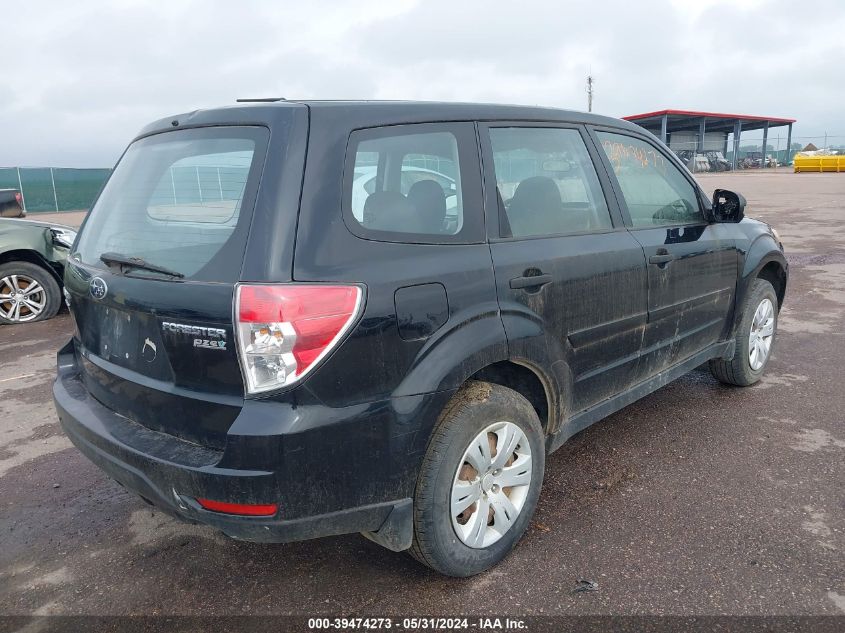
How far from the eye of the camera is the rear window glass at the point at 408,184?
7.32 ft

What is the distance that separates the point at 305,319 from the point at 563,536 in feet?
5.16

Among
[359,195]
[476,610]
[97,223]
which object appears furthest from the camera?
[97,223]

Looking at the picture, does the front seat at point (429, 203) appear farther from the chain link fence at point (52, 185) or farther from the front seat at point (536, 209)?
the chain link fence at point (52, 185)

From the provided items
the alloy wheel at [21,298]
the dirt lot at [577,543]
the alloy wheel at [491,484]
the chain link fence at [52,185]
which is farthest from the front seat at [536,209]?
the chain link fence at [52,185]

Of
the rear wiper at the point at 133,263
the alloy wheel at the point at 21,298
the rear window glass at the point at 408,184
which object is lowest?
the alloy wheel at the point at 21,298

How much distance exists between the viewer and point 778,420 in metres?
3.96

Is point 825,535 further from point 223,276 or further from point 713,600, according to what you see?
point 223,276

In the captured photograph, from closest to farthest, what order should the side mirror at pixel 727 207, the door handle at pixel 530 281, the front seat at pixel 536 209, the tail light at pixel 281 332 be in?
the tail light at pixel 281 332, the door handle at pixel 530 281, the front seat at pixel 536 209, the side mirror at pixel 727 207

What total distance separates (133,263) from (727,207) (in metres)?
3.26

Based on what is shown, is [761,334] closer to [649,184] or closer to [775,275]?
[775,275]

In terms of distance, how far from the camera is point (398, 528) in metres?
2.25

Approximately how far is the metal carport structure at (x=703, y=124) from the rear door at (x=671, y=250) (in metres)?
45.7

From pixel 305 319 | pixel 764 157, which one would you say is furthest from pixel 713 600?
pixel 764 157

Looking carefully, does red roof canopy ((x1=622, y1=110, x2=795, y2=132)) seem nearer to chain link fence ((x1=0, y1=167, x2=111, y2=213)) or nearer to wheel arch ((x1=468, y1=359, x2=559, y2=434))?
chain link fence ((x1=0, y1=167, x2=111, y2=213))
